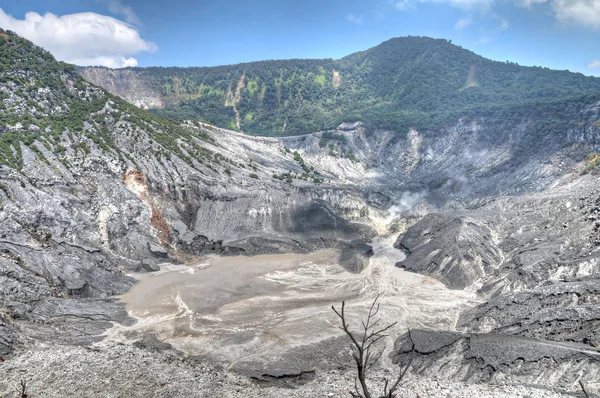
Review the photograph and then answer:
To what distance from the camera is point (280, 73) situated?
151125 millimetres

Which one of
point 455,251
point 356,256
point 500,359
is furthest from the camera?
point 356,256

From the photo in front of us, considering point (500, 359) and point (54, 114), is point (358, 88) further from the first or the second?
point (500, 359)

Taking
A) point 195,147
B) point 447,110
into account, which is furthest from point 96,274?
point 447,110

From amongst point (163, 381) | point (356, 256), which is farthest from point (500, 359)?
point (356, 256)

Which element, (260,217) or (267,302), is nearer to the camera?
(267,302)

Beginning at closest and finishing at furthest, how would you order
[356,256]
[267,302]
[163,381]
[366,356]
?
[366,356] < [163,381] < [267,302] < [356,256]

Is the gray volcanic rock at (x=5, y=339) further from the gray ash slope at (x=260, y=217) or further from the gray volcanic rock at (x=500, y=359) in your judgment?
the gray volcanic rock at (x=500, y=359)

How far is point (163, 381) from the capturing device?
78.1ft

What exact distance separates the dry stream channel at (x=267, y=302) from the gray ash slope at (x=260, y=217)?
6.57 ft

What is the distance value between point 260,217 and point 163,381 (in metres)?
32.1

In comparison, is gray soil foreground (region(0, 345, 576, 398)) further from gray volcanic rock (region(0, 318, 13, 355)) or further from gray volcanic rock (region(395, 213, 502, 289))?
gray volcanic rock (region(395, 213, 502, 289))

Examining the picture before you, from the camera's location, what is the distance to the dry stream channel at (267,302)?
30.4 meters

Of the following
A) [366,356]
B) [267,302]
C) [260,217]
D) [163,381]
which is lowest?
[267,302]

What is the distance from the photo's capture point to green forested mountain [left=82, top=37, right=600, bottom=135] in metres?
113
